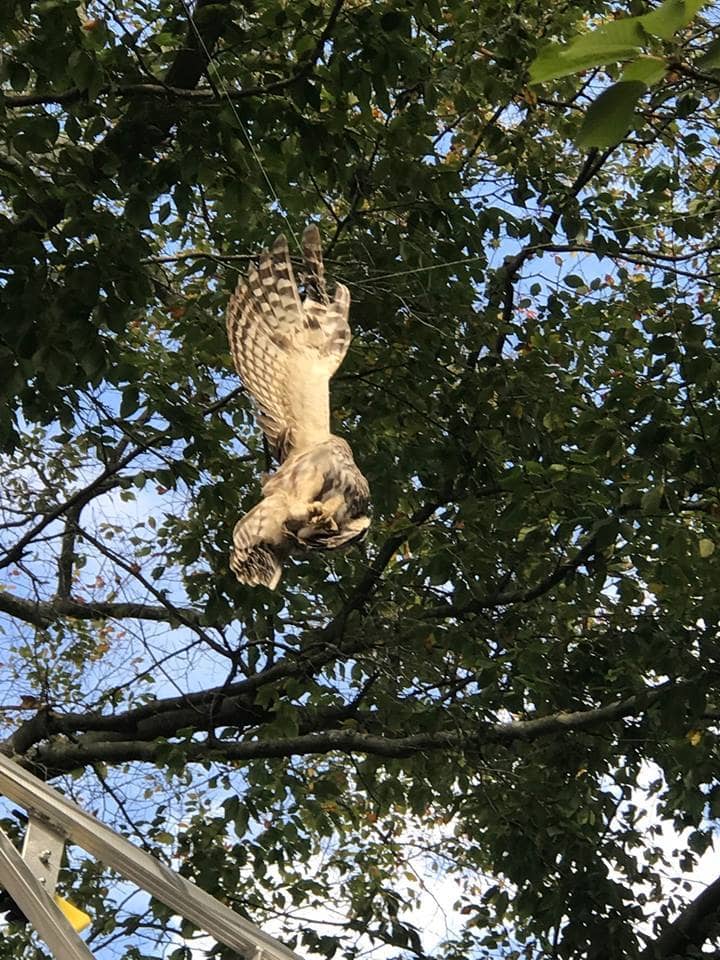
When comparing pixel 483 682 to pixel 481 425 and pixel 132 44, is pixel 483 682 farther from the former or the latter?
pixel 132 44

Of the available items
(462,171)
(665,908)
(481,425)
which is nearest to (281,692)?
(481,425)

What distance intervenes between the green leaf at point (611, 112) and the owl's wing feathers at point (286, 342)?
41.3 inches

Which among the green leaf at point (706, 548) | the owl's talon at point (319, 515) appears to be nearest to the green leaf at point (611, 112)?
the owl's talon at point (319, 515)

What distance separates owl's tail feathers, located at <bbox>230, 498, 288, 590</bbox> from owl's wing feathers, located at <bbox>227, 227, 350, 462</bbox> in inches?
8.7

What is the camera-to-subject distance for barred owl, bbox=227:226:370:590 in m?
2.08

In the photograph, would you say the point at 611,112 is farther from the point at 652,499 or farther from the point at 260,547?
the point at 652,499

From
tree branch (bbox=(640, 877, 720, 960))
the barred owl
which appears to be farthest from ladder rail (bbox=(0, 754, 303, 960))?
tree branch (bbox=(640, 877, 720, 960))

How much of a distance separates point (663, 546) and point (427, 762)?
1503mm

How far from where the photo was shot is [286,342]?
243cm

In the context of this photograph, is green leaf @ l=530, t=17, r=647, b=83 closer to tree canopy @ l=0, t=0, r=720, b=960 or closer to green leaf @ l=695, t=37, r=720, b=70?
green leaf @ l=695, t=37, r=720, b=70

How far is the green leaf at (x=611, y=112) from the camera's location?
1.26m

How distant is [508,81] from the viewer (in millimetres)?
4895

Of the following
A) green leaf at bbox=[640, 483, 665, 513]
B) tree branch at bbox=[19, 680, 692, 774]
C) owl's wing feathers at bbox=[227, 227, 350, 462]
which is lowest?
owl's wing feathers at bbox=[227, 227, 350, 462]

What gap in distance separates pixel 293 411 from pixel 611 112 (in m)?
1.11
